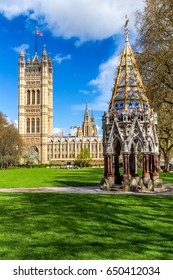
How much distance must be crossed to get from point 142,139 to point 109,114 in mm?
2508

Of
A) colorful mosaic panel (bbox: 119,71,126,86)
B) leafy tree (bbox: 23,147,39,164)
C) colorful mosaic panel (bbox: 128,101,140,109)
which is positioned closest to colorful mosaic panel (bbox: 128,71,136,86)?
colorful mosaic panel (bbox: 119,71,126,86)

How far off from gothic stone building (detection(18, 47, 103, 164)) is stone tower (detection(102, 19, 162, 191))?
10626cm

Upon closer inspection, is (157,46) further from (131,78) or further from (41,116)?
(41,116)

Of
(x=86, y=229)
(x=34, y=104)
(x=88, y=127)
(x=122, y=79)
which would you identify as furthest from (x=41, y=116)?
(x=86, y=229)

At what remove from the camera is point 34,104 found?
127 m

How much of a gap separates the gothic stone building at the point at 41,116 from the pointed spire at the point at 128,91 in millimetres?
105967

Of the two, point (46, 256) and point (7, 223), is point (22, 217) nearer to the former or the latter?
point (7, 223)

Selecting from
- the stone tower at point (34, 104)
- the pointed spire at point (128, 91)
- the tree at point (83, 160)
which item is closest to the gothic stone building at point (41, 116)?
the stone tower at point (34, 104)

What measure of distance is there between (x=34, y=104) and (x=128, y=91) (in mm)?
111738

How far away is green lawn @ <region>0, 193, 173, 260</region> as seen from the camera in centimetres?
631

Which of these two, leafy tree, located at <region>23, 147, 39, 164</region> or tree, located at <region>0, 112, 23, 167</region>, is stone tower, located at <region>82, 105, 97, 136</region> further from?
tree, located at <region>0, 112, 23, 167</region>

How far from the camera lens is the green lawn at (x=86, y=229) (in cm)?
631

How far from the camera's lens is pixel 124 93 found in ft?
60.8

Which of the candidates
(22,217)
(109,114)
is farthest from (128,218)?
(109,114)
